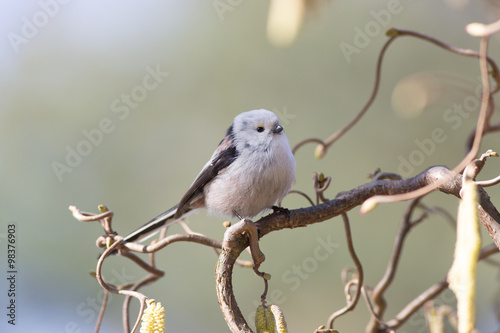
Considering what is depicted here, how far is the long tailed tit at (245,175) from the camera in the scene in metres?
2.38

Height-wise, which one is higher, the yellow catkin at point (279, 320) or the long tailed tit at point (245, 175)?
the long tailed tit at point (245, 175)

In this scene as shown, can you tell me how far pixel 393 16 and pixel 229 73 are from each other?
1.47m

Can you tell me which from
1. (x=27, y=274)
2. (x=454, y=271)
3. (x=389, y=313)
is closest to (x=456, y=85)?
(x=454, y=271)

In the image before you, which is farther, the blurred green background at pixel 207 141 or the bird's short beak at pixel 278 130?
the blurred green background at pixel 207 141

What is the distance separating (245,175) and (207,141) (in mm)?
1939

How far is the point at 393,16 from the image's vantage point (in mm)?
4516

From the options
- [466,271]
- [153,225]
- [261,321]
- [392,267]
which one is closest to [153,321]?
[261,321]

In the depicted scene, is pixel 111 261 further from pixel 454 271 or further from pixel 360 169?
pixel 454 271

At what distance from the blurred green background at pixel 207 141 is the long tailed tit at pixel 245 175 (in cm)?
126

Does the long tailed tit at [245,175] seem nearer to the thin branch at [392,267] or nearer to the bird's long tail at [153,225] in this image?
the bird's long tail at [153,225]

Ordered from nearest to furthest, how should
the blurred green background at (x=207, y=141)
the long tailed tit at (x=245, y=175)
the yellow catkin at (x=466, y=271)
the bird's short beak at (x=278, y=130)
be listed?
the yellow catkin at (x=466, y=271), the long tailed tit at (x=245, y=175), the bird's short beak at (x=278, y=130), the blurred green background at (x=207, y=141)

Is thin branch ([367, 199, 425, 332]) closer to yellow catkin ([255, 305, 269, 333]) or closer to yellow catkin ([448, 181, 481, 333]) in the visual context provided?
yellow catkin ([255, 305, 269, 333])

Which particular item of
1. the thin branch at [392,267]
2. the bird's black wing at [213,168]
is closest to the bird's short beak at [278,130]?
the bird's black wing at [213,168]

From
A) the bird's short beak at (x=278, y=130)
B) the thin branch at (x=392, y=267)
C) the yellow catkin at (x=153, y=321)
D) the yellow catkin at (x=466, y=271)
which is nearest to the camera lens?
the yellow catkin at (x=466, y=271)
